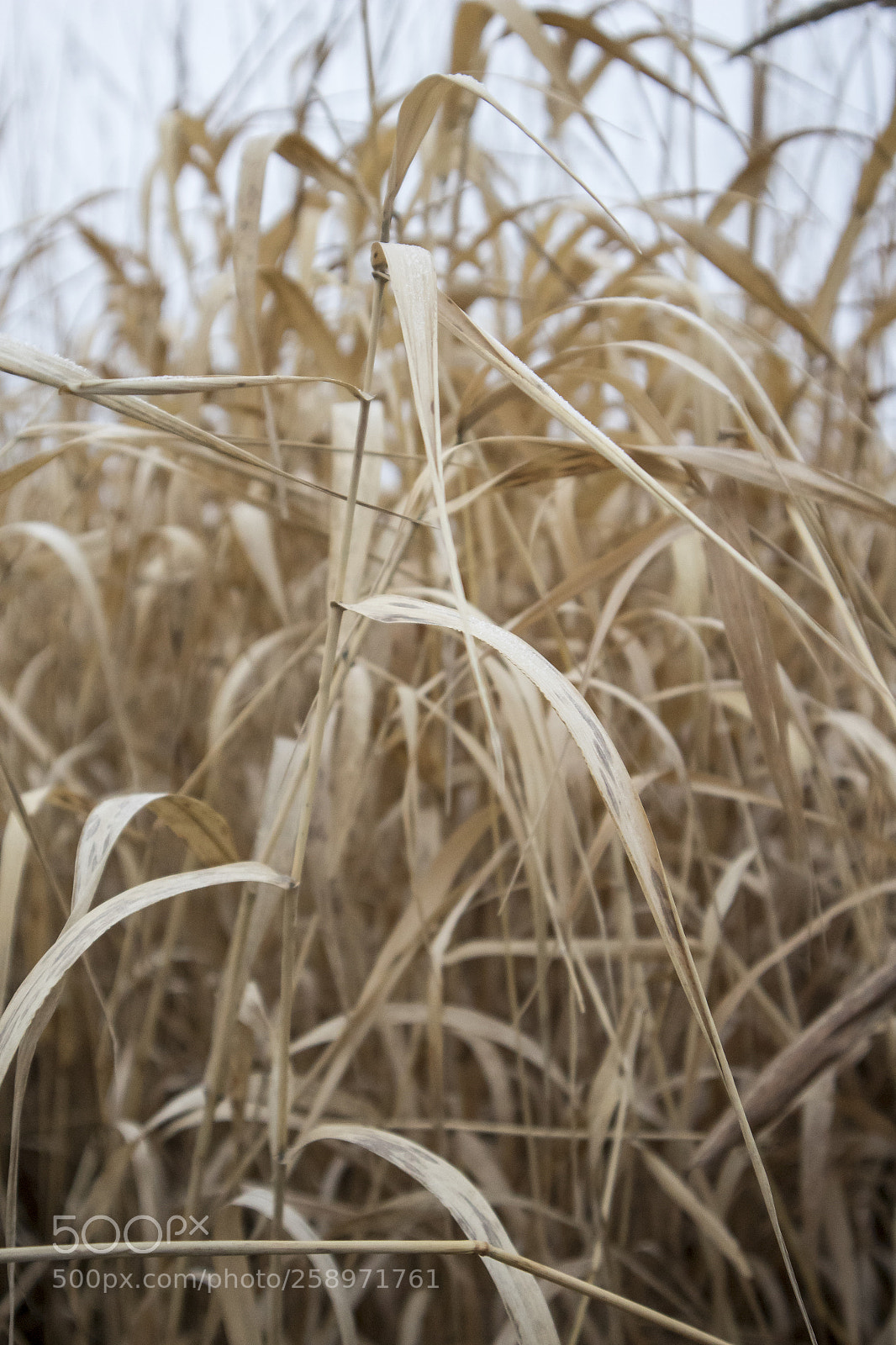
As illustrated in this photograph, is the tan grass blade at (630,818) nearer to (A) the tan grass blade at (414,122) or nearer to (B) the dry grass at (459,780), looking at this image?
(B) the dry grass at (459,780)

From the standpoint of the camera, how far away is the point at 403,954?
35cm

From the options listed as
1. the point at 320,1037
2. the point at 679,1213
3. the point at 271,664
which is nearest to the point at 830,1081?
the point at 679,1213

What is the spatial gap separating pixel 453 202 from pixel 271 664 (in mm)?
268

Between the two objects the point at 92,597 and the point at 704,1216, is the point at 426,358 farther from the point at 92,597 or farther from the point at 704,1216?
the point at 704,1216

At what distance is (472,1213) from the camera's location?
215 millimetres

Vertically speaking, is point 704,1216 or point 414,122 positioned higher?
point 414,122

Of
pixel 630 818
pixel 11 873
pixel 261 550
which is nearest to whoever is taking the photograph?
pixel 630 818

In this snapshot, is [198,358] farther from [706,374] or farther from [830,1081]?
[830,1081]

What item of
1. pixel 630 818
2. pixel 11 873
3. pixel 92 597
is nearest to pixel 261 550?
pixel 92 597

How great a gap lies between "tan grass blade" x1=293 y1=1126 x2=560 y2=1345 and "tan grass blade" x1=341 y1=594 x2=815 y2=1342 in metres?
0.07

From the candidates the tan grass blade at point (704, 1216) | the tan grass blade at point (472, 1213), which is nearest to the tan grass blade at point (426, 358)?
the tan grass blade at point (472, 1213)

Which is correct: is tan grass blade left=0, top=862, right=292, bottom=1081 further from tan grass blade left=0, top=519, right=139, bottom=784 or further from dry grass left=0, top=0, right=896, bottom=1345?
tan grass blade left=0, top=519, right=139, bottom=784

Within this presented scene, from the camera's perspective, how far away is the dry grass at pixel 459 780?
0.77 ft

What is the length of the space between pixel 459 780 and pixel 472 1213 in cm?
29
